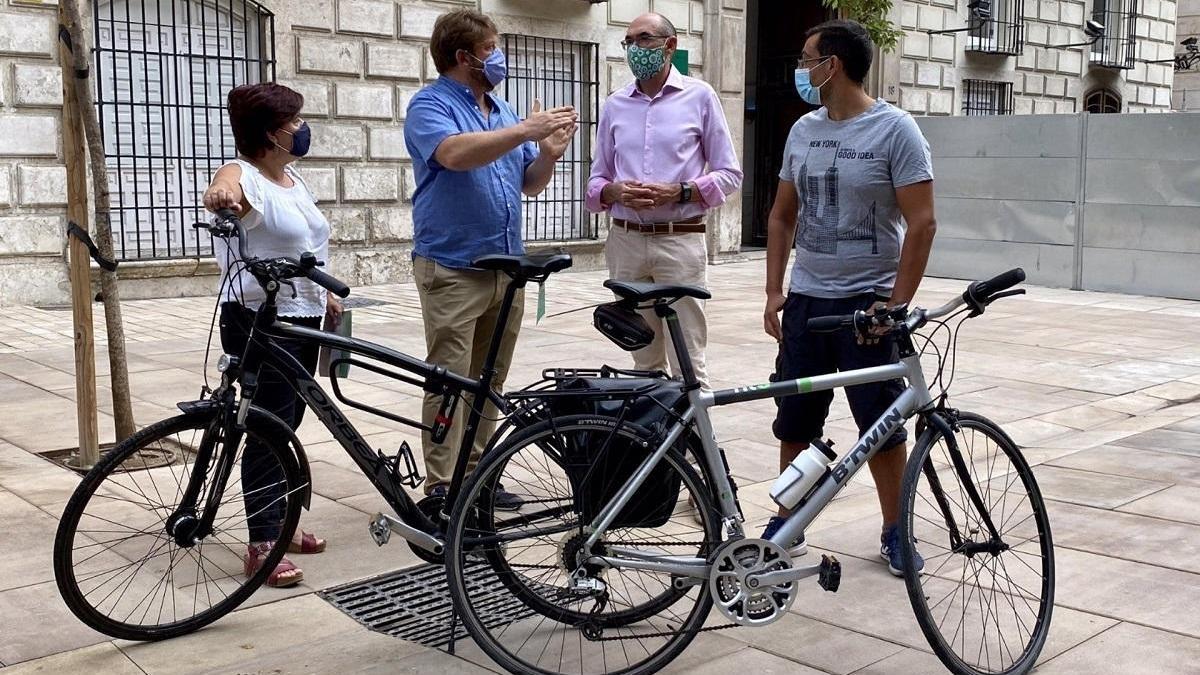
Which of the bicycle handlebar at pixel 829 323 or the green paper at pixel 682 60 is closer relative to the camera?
the bicycle handlebar at pixel 829 323

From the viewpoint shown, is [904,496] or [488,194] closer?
[904,496]

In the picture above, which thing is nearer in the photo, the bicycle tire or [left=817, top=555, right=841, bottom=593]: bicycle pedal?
the bicycle tire

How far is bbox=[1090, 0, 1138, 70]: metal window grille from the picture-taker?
24.9m

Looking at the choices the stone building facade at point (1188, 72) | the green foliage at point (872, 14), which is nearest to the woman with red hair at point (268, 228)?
the green foliage at point (872, 14)

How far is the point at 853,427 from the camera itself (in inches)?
279

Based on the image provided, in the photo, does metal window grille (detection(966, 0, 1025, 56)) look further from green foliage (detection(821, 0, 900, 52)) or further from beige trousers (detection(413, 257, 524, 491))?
beige trousers (detection(413, 257, 524, 491))

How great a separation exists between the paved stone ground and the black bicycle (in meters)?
0.16

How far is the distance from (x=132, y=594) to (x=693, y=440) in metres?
1.89

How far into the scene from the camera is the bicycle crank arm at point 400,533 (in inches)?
152

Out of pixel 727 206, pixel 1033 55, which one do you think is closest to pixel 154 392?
pixel 727 206

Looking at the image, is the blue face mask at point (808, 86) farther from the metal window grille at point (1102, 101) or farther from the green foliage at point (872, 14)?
the metal window grille at point (1102, 101)

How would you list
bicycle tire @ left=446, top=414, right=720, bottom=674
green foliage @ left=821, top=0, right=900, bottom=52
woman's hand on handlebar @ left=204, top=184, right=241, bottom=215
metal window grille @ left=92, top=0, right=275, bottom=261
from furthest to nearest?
green foliage @ left=821, top=0, right=900, bottom=52 < metal window grille @ left=92, top=0, right=275, bottom=261 < woman's hand on handlebar @ left=204, top=184, right=241, bottom=215 < bicycle tire @ left=446, top=414, right=720, bottom=674

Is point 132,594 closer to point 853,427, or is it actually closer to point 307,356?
point 307,356

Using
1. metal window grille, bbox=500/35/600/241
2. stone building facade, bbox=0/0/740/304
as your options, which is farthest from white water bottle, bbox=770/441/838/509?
metal window grille, bbox=500/35/600/241
